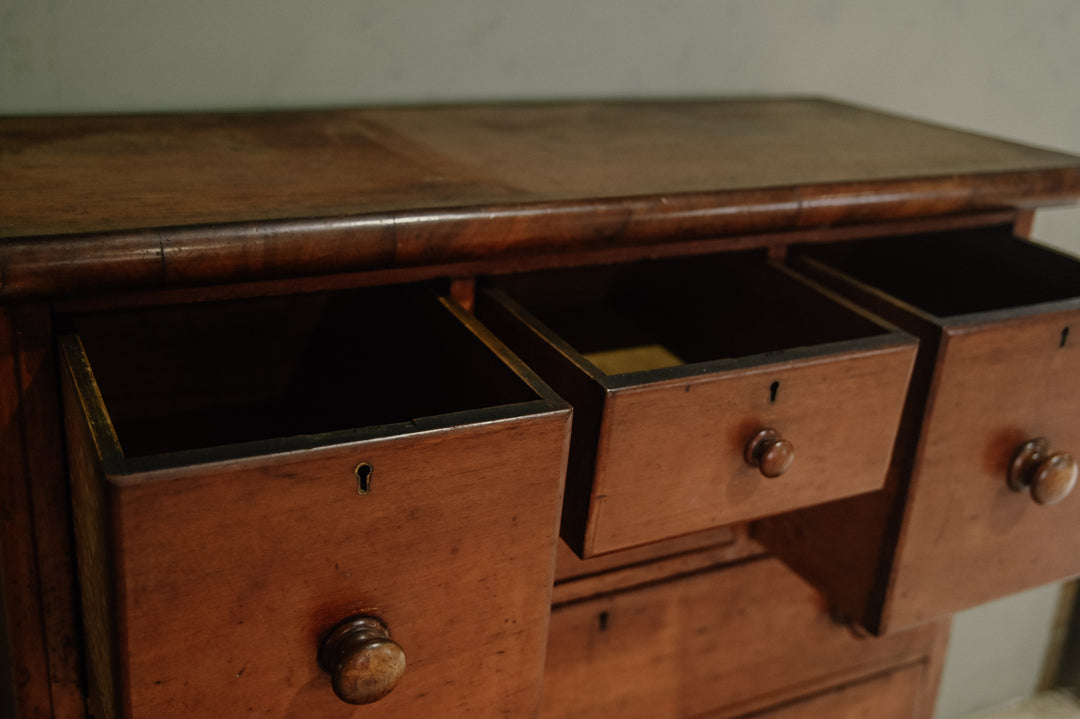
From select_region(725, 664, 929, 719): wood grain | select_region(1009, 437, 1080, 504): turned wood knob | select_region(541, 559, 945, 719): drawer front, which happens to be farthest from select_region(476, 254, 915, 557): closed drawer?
select_region(725, 664, 929, 719): wood grain

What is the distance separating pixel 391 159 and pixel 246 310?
16 cm

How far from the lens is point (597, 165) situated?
75cm

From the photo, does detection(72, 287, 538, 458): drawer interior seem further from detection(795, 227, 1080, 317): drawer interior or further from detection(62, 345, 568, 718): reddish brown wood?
detection(795, 227, 1080, 317): drawer interior

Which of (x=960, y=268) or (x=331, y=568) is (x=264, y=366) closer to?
(x=331, y=568)

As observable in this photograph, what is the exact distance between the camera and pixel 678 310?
0.89 metres

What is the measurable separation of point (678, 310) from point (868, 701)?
530mm

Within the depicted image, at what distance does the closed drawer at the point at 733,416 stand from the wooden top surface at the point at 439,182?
→ 0.25ft

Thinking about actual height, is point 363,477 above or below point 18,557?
above

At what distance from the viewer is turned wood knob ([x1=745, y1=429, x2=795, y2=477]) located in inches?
26.0

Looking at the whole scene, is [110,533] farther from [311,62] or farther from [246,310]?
[311,62]

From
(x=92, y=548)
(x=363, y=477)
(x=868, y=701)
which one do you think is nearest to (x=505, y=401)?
(x=363, y=477)

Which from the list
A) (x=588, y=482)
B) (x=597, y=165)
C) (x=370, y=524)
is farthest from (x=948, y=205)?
(x=370, y=524)

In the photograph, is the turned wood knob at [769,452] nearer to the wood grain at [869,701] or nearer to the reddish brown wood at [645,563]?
the reddish brown wood at [645,563]

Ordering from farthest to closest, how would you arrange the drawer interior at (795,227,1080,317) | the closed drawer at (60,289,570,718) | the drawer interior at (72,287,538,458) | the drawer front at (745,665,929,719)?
1. the drawer front at (745,665,929,719)
2. the drawer interior at (795,227,1080,317)
3. the drawer interior at (72,287,538,458)
4. the closed drawer at (60,289,570,718)
